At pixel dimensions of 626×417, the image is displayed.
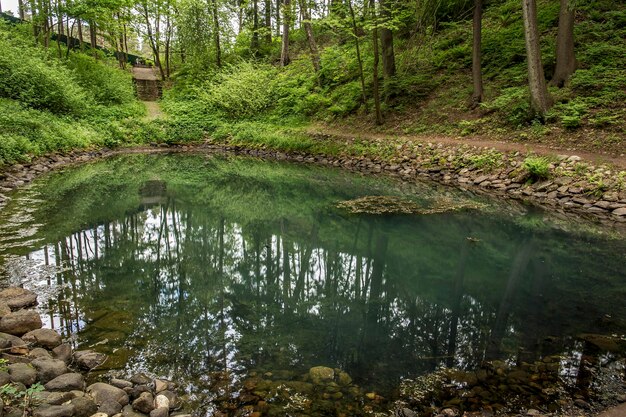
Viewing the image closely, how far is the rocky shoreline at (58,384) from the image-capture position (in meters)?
3.33

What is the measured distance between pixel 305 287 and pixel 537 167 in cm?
880

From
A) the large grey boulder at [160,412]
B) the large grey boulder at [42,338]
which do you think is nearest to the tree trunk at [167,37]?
the large grey boulder at [42,338]

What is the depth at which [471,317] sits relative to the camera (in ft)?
19.6

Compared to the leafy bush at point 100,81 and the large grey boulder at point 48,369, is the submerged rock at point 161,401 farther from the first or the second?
the leafy bush at point 100,81

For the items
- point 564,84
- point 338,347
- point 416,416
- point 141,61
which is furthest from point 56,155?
point 141,61

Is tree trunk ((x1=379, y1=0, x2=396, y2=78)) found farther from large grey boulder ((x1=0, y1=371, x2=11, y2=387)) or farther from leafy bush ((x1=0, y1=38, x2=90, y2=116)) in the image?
large grey boulder ((x1=0, y1=371, x2=11, y2=387))

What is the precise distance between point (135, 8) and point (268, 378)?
32.7 meters

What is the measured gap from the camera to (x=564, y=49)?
14688mm

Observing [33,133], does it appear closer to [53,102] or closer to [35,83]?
[35,83]

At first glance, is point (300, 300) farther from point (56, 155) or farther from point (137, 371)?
point (56, 155)

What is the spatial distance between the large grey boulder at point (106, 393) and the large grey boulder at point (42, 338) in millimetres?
1145

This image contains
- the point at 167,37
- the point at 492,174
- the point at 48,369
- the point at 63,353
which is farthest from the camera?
the point at 167,37

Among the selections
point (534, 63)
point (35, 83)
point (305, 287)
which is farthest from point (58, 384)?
point (35, 83)

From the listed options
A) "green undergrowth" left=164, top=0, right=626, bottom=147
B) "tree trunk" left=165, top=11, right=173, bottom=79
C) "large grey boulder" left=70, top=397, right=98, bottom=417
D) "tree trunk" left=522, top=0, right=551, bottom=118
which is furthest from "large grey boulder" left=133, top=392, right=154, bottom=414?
"tree trunk" left=165, top=11, right=173, bottom=79
